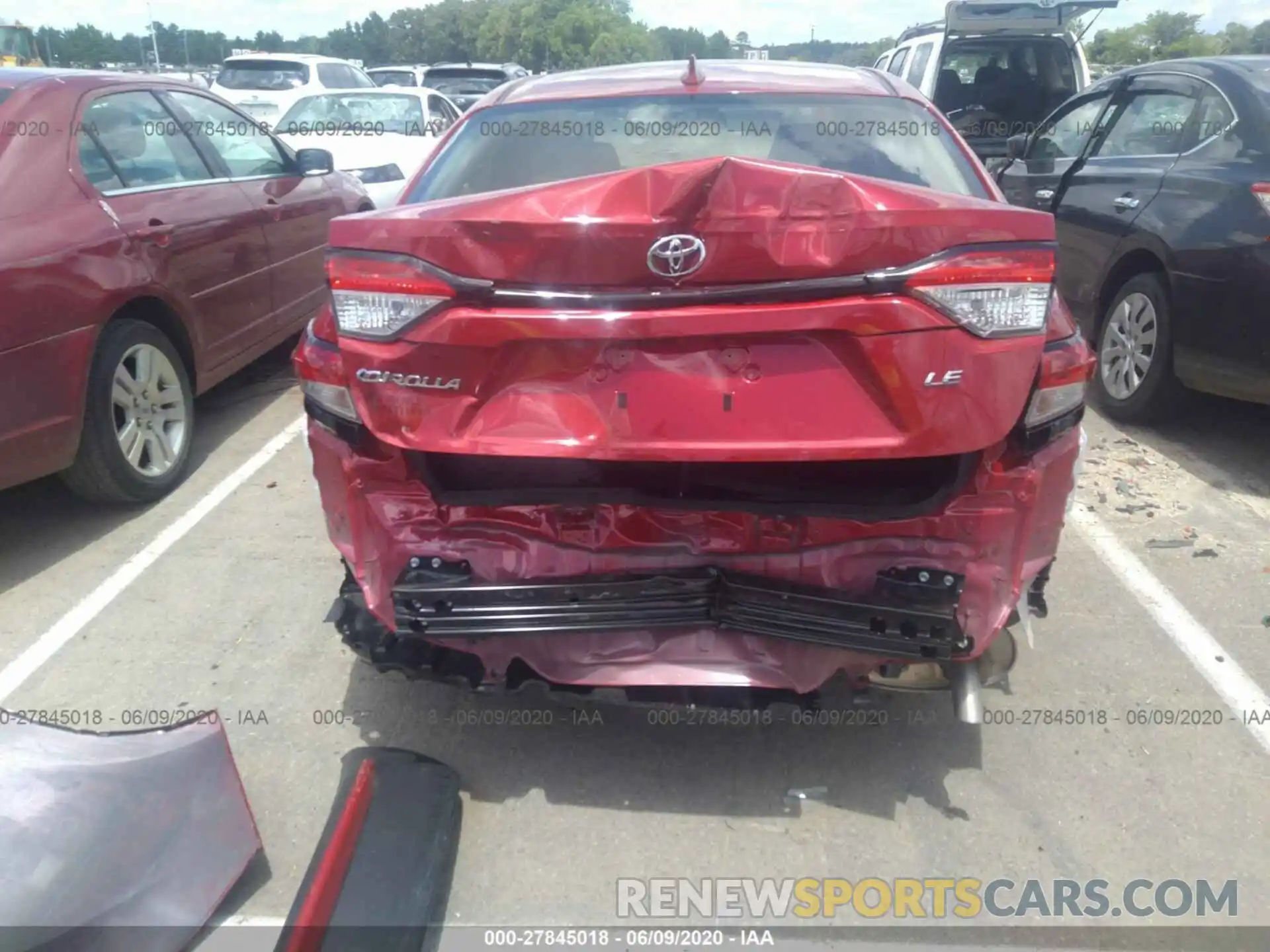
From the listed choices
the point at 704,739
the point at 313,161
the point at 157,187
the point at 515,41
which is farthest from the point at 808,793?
the point at 515,41

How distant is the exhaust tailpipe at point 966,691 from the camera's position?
240 cm

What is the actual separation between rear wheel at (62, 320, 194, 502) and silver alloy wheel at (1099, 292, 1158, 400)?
4477 millimetres

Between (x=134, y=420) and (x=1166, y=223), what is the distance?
15.2 ft

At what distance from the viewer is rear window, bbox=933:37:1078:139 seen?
9.70 metres

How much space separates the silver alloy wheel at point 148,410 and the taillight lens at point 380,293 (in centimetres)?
226

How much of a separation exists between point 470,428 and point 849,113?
170 cm

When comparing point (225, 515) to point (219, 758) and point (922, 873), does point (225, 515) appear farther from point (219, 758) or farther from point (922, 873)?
point (922, 873)

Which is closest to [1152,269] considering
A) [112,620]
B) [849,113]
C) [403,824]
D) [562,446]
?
[849,113]

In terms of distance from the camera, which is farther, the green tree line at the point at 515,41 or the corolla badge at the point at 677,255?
the green tree line at the point at 515,41

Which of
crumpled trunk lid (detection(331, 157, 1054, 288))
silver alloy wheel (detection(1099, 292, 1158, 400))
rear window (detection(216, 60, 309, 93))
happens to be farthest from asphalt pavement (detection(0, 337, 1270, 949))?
rear window (detection(216, 60, 309, 93))

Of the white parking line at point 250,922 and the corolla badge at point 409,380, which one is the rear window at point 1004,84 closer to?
the corolla badge at point 409,380

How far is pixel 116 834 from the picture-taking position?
2.10m

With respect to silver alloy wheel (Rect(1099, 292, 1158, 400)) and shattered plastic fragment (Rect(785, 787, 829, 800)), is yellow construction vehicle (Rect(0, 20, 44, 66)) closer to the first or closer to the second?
silver alloy wheel (Rect(1099, 292, 1158, 400))

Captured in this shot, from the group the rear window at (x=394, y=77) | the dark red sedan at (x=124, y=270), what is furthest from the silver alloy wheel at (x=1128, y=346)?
the rear window at (x=394, y=77)
